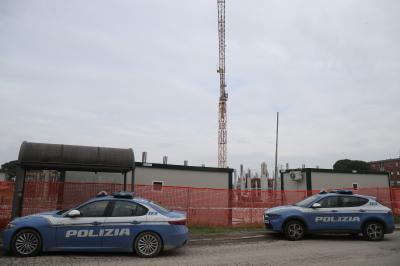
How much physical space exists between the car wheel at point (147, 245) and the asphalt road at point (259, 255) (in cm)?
21

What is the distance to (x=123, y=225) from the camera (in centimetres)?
982

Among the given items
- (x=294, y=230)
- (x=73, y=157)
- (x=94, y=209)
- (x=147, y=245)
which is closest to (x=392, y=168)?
(x=294, y=230)

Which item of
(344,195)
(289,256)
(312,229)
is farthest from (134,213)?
(344,195)

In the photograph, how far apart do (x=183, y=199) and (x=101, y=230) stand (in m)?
6.53

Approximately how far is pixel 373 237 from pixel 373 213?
776mm

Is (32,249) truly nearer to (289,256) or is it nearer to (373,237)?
(289,256)

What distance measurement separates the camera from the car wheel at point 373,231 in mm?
13492

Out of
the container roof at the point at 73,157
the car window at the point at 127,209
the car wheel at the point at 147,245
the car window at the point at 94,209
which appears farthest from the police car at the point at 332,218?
the car window at the point at 94,209

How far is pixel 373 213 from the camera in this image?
1362 cm

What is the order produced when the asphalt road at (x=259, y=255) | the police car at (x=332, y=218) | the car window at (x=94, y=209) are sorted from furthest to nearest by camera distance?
the police car at (x=332, y=218) < the car window at (x=94, y=209) < the asphalt road at (x=259, y=255)

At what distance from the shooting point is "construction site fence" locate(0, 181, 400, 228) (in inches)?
553

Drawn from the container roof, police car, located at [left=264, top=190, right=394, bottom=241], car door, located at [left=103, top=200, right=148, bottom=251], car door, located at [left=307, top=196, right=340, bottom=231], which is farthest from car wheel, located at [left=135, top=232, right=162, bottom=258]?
car door, located at [left=307, top=196, right=340, bottom=231]

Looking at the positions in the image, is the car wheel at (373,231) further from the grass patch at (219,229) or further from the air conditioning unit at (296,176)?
the air conditioning unit at (296,176)

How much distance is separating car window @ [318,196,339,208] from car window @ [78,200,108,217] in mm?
7377
